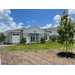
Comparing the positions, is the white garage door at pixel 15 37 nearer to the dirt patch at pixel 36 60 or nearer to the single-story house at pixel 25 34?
the single-story house at pixel 25 34

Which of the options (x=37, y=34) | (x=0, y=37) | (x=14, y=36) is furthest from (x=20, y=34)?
(x=0, y=37)

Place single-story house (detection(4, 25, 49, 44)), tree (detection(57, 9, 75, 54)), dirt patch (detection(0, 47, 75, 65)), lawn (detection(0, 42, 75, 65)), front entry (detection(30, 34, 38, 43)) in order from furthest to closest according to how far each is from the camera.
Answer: front entry (detection(30, 34, 38, 43))
single-story house (detection(4, 25, 49, 44))
tree (detection(57, 9, 75, 54))
lawn (detection(0, 42, 75, 65))
dirt patch (detection(0, 47, 75, 65))

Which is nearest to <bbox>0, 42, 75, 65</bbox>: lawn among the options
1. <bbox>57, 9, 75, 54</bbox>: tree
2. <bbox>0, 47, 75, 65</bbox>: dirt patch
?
<bbox>0, 47, 75, 65</bbox>: dirt patch

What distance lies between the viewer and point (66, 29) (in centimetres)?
624

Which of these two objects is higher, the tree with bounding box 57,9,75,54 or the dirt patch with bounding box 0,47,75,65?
the tree with bounding box 57,9,75,54

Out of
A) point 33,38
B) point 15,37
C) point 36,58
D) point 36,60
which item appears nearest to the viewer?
point 36,60

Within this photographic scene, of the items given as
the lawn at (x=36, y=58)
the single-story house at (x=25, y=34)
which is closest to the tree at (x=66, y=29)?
the lawn at (x=36, y=58)

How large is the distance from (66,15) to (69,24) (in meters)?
0.96

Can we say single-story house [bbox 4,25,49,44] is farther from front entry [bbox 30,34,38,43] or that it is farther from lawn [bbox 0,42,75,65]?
lawn [bbox 0,42,75,65]

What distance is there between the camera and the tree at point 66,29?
6.25 meters

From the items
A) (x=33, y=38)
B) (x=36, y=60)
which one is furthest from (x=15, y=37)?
(x=36, y=60)

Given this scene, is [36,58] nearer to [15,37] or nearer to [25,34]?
[15,37]

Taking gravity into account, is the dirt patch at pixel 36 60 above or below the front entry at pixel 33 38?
below

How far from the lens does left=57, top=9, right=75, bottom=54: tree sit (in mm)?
6250
